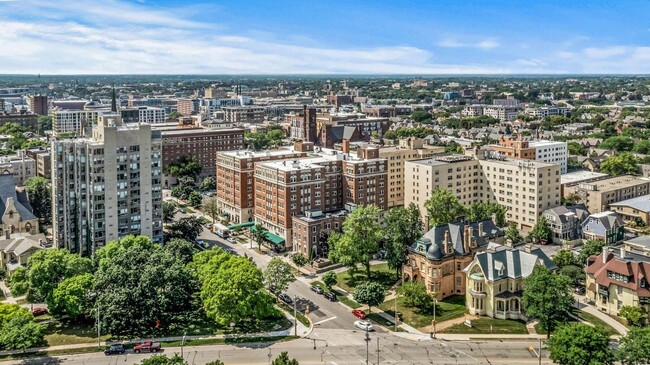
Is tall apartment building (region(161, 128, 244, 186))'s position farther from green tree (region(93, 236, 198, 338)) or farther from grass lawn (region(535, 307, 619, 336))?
grass lawn (region(535, 307, 619, 336))

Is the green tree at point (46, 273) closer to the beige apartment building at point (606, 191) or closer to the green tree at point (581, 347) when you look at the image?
the green tree at point (581, 347)

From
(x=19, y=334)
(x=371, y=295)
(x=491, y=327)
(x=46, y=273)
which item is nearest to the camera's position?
(x=19, y=334)

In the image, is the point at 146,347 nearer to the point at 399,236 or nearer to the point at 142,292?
the point at 142,292

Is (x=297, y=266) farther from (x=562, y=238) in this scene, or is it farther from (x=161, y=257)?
(x=562, y=238)

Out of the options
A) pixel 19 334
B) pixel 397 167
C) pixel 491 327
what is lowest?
pixel 491 327

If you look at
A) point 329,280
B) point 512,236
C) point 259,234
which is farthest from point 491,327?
point 259,234

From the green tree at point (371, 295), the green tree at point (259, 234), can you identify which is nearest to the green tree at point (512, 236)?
the green tree at point (371, 295)
